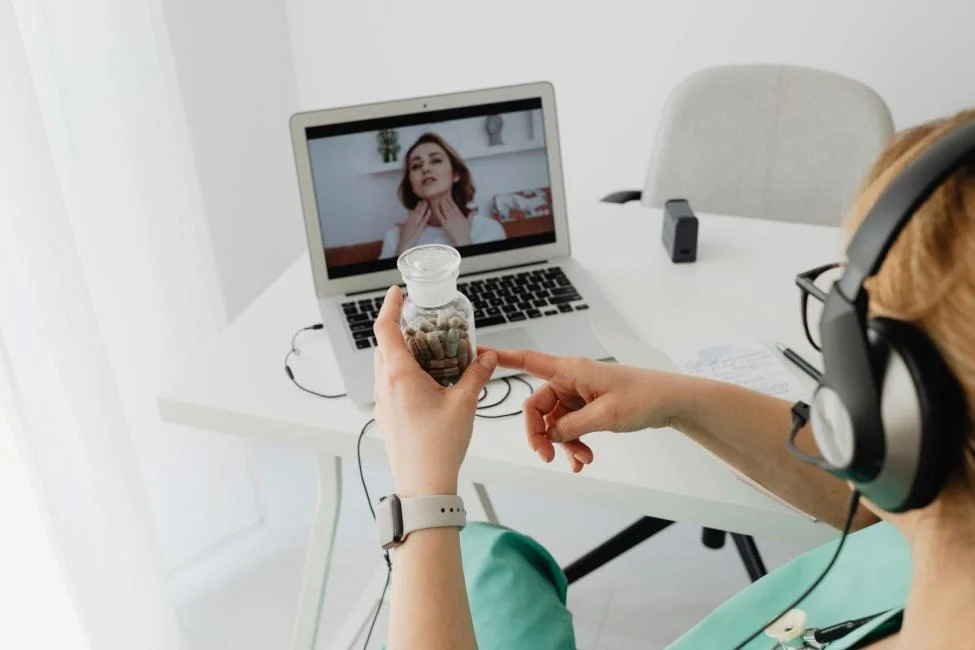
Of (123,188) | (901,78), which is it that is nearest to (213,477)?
(123,188)

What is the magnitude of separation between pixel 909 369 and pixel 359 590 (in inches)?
57.9

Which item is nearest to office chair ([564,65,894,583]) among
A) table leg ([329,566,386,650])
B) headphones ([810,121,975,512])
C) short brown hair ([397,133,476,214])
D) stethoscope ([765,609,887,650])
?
table leg ([329,566,386,650])

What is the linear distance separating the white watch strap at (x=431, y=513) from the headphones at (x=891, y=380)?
310 mm

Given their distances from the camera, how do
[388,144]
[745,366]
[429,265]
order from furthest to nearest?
[388,144], [745,366], [429,265]

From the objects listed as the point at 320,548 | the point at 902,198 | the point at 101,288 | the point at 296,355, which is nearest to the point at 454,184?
the point at 296,355

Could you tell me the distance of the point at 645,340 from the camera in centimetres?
113

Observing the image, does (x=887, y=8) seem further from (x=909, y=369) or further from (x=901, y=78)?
(x=909, y=369)

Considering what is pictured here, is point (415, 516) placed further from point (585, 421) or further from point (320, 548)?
point (320, 548)

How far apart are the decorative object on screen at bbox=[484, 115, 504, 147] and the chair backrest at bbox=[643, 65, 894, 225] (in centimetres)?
58

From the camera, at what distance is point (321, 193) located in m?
1.18

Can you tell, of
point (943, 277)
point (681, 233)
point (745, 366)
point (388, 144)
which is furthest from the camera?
point (681, 233)

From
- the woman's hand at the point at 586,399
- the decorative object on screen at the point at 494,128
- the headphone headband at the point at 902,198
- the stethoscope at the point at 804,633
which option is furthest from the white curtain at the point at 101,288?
the headphone headband at the point at 902,198

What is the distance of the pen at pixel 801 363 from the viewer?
3.43ft

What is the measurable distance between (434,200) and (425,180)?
1.2 inches
